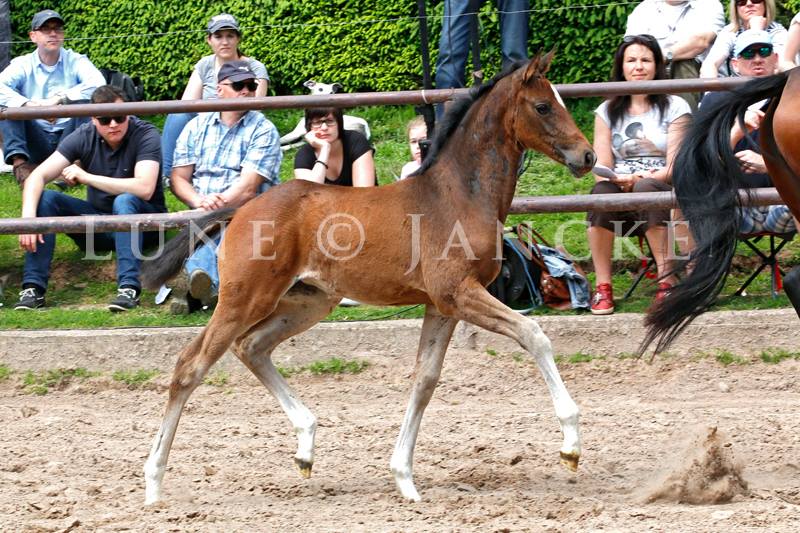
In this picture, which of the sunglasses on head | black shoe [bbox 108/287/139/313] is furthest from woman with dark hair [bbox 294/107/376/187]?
black shoe [bbox 108/287/139/313]

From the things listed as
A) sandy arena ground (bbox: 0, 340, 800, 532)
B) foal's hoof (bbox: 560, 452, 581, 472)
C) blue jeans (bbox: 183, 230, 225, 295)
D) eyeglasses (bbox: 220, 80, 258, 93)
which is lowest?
sandy arena ground (bbox: 0, 340, 800, 532)

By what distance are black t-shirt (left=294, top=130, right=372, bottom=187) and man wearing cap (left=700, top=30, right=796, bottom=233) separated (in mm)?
2112

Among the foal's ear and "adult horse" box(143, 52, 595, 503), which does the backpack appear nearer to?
"adult horse" box(143, 52, 595, 503)

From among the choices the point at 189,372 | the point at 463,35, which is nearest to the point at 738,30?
the point at 463,35

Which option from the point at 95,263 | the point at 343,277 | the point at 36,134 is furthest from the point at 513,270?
the point at 36,134

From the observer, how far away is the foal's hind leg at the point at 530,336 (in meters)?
4.64

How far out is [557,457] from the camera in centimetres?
554

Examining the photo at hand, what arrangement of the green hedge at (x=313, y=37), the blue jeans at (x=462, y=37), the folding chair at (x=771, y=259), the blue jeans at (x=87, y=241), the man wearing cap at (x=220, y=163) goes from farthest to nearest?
the green hedge at (x=313, y=37), the blue jeans at (x=462, y=37), the blue jeans at (x=87, y=241), the man wearing cap at (x=220, y=163), the folding chair at (x=771, y=259)

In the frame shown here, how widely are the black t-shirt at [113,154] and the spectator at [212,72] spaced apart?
0.32 m

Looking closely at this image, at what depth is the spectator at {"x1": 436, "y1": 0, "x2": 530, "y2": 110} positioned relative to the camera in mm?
8156

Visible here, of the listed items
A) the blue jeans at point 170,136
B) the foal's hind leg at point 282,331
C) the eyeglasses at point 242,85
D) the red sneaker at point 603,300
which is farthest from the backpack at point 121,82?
the foal's hind leg at point 282,331

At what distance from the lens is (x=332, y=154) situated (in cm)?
742

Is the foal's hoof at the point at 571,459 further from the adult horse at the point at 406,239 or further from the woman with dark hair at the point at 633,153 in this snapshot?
the woman with dark hair at the point at 633,153

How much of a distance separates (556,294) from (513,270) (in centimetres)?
33
